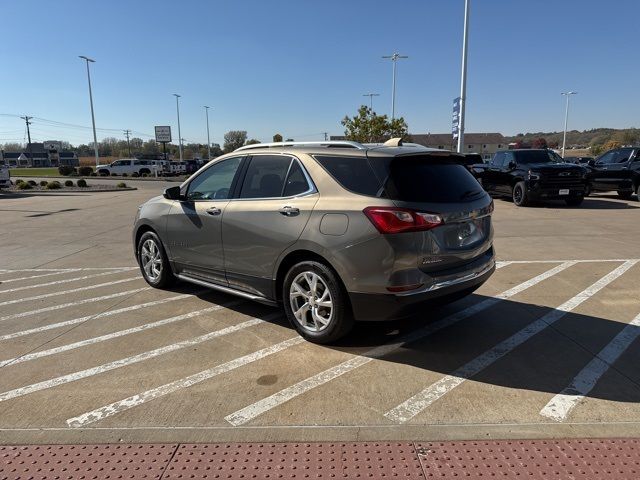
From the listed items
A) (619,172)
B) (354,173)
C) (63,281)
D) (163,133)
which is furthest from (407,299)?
(163,133)

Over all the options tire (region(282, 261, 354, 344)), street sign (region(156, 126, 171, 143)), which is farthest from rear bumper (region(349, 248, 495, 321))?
street sign (region(156, 126, 171, 143))

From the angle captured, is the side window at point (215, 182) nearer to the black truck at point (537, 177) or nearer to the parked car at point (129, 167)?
the black truck at point (537, 177)

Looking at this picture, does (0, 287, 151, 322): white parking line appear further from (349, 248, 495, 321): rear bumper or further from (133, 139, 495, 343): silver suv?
(349, 248, 495, 321): rear bumper

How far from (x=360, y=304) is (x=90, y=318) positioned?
3.13 meters

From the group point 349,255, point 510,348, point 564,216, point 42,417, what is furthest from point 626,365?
point 564,216

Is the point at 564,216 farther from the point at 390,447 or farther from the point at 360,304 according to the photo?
the point at 390,447

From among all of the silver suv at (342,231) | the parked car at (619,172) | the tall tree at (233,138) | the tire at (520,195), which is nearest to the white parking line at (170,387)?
the silver suv at (342,231)

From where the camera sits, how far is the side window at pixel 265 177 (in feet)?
14.4

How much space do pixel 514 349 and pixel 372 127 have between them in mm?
41975

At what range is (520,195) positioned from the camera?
14.9m

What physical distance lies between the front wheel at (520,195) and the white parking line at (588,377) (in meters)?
10.8

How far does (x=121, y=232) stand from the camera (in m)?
11.3

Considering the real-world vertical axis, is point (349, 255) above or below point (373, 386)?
above

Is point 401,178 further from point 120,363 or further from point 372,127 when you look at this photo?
point 372,127
